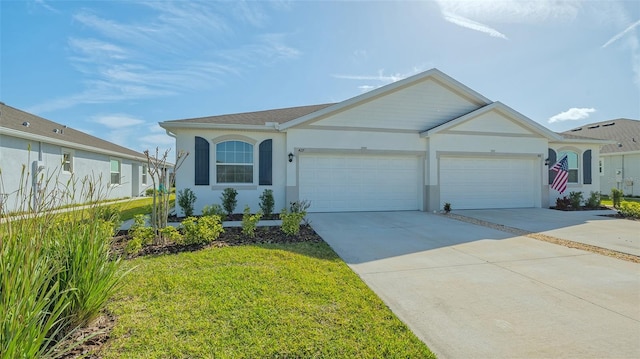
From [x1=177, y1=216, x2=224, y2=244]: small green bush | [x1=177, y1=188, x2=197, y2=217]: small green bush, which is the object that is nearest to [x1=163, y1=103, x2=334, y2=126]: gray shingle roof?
[x1=177, y1=188, x2=197, y2=217]: small green bush

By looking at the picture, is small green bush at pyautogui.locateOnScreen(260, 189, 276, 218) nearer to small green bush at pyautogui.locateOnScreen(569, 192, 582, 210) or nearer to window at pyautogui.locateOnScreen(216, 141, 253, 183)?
window at pyautogui.locateOnScreen(216, 141, 253, 183)

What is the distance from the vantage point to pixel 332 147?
37.9 feet

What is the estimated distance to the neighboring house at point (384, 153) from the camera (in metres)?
Answer: 11.1

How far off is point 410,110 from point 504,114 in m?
4.30

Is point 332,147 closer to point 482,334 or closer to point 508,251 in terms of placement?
point 508,251

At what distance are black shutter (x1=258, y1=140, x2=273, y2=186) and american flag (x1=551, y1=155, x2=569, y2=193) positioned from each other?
42.6ft

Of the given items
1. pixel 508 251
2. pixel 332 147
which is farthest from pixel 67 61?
pixel 508 251

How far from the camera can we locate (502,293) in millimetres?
3980

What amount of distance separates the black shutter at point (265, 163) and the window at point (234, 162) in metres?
0.40

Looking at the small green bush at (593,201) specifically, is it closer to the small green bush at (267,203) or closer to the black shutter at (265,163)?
the small green bush at (267,203)

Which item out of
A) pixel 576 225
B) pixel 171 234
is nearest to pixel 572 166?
pixel 576 225

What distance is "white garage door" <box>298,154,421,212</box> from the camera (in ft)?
38.0

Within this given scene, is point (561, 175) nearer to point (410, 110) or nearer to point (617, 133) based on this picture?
point (410, 110)

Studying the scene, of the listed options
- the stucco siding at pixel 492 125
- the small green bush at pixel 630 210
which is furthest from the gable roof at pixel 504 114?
the small green bush at pixel 630 210
